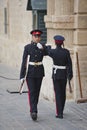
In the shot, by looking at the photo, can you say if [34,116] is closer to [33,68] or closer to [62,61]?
[33,68]

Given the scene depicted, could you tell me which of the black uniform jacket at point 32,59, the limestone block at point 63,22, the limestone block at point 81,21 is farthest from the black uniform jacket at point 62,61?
the limestone block at point 63,22

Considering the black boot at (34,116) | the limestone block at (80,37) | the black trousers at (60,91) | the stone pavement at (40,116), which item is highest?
the limestone block at (80,37)

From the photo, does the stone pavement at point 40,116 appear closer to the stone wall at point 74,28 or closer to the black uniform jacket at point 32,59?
the stone wall at point 74,28

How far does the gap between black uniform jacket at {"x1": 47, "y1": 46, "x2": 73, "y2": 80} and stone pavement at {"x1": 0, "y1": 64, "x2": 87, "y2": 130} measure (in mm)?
945

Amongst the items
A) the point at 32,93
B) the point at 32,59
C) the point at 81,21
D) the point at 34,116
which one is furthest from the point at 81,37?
the point at 34,116

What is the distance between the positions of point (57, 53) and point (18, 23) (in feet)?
39.5

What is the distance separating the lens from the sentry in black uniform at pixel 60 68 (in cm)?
1104

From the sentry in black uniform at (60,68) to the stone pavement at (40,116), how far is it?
411 millimetres

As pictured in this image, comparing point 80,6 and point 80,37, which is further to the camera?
point 80,37

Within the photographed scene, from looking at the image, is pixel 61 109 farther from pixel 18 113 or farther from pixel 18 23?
pixel 18 23

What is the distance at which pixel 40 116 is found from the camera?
11.5m

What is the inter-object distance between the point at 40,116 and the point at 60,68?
3.96 ft

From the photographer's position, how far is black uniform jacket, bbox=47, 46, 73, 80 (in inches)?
434

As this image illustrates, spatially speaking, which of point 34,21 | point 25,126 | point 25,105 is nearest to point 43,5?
point 34,21
